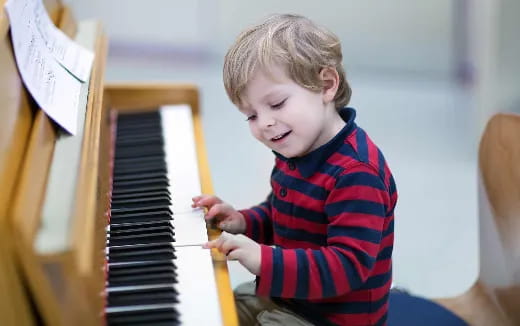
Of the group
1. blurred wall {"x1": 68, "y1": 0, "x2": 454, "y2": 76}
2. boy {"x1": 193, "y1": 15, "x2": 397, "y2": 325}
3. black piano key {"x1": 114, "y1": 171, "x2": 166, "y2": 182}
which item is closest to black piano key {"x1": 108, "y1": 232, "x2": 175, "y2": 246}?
boy {"x1": 193, "y1": 15, "x2": 397, "y2": 325}

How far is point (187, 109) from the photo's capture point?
214cm

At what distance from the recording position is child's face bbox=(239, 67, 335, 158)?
136cm

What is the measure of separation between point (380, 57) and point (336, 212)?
10.7 feet

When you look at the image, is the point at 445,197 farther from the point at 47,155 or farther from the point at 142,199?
the point at 47,155

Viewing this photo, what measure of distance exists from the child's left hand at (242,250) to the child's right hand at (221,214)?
0.72ft

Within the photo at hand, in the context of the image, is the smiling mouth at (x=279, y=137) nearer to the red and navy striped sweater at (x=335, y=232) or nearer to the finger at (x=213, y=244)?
the red and navy striped sweater at (x=335, y=232)

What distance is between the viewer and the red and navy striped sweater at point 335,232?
1319mm

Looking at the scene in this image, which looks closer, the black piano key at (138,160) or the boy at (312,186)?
the boy at (312,186)

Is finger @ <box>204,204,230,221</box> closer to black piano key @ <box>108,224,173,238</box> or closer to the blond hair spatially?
black piano key @ <box>108,224,173,238</box>

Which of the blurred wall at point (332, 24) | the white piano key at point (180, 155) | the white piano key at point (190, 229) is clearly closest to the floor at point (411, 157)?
the blurred wall at point (332, 24)

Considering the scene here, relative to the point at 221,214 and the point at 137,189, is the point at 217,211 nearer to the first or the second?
the point at 221,214

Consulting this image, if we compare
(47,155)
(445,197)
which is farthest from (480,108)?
(47,155)

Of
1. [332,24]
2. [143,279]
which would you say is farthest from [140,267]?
[332,24]

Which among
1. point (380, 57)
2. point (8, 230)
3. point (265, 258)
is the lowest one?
point (265, 258)
